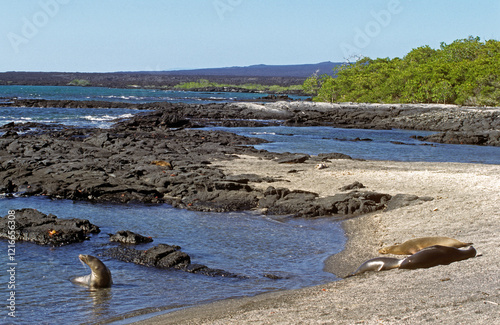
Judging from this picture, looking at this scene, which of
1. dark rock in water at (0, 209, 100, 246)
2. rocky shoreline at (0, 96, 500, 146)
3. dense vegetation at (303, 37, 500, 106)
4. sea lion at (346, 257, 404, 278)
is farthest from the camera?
dense vegetation at (303, 37, 500, 106)

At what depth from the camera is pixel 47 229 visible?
37.2 feet

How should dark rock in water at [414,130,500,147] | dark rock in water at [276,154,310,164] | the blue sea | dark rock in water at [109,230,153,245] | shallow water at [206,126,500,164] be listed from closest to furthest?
the blue sea, dark rock in water at [109,230,153,245], dark rock in water at [276,154,310,164], shallow water at [206,126,500,164], dark rock in water at [414,130,500,147]

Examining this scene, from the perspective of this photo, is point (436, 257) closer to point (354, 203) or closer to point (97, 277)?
point (97, 277)

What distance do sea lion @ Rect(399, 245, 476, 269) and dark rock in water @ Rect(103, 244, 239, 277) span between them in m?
2.70

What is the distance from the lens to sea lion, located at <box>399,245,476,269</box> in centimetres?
855

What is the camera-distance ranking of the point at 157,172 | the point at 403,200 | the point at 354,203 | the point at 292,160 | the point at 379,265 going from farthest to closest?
the point at 292,160 → the point at 157,172 → the point at 354,203 → the point at 403,200 → the point at 379,265

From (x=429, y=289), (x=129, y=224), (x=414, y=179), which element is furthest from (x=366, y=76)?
(x=429, y=289)

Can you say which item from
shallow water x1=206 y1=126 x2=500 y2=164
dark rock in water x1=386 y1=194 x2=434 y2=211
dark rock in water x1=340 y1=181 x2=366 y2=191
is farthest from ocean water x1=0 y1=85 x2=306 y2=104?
dark rock in water x1=386 y1=194 x2=434 y2=211

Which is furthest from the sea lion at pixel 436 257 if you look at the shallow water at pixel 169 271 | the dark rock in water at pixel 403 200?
the dark rock in water at pixel 403 200

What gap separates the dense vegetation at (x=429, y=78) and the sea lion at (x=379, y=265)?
148ft

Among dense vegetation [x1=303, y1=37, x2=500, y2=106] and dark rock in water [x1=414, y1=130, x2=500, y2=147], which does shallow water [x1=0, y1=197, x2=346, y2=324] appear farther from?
dense vegetation [x1=303, y1=37, x2=500, y2=106]

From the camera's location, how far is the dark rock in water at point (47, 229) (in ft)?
36.3

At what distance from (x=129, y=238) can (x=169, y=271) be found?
2.03 meters

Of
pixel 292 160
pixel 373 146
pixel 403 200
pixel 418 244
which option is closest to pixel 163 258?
pixel 418 244
